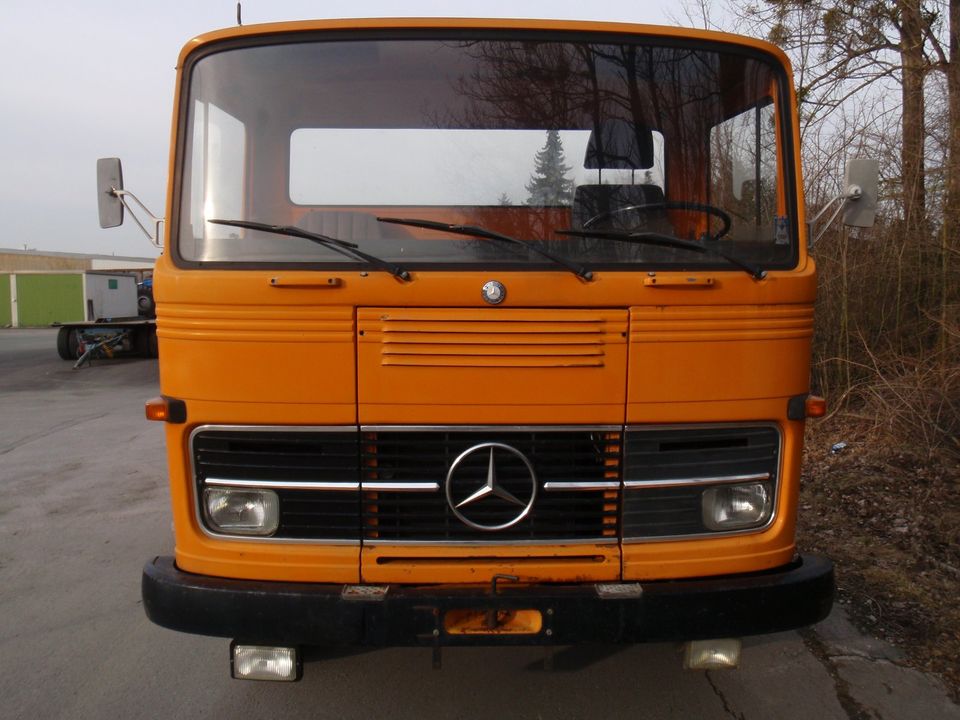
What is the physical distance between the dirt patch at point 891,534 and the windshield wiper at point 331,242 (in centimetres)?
276

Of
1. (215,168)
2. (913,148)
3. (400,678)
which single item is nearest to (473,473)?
(400,678)

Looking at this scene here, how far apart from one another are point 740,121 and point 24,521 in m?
5.49

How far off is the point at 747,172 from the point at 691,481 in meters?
1.20

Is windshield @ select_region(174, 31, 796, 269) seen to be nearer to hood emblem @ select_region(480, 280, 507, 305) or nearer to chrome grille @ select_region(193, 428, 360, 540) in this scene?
hood emblem @ select_region(480, 280, 507, 305)

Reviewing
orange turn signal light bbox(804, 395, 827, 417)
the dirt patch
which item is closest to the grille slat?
orange turn signal light bbox(804, 395, 827, 417)

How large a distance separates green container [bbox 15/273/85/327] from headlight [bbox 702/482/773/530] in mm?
36650

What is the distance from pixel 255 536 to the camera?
2.69 meters

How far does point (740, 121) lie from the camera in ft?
9.74

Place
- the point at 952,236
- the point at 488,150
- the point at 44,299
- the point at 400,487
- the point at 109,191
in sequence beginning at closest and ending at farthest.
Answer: the point at 400,487
the point at 488,150
the point at 109,191
the point at 952,236
the point at 44,299

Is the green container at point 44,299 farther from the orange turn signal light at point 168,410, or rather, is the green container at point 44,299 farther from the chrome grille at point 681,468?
the chrome grille at point 681,468

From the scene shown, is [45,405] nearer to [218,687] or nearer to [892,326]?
[218,687]

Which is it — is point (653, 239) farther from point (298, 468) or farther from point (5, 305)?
point (5, 305)

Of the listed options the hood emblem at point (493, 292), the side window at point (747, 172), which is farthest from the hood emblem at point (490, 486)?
the side window at point (747, 172)

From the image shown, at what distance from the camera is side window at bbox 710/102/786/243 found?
112 inches
